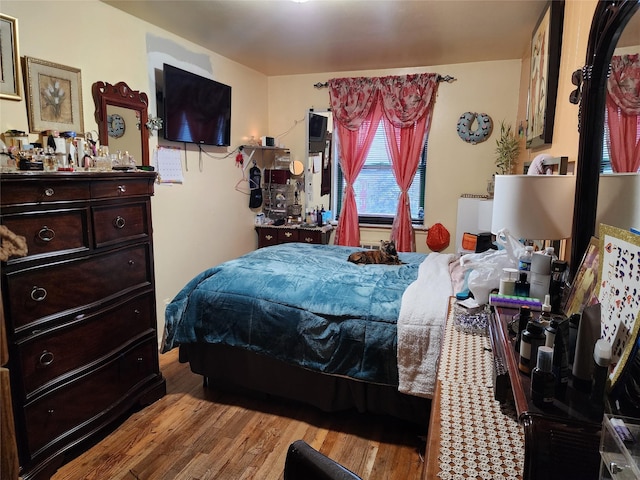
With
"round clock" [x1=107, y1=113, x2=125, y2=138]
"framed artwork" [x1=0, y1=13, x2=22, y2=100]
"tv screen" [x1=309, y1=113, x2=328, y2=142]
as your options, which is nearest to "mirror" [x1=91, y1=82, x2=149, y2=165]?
"round clock" [x1=107, y1=113, x2=125, y2=138]

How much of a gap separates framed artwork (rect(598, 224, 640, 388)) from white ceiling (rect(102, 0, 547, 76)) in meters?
2.27

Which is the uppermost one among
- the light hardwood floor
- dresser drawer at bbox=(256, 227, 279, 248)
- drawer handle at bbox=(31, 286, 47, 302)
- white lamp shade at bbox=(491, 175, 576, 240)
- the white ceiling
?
the white ceiling

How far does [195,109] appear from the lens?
11.4ft

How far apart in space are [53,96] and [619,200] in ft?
9.32

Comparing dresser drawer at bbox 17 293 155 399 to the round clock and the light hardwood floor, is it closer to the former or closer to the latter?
the light hardwood floor

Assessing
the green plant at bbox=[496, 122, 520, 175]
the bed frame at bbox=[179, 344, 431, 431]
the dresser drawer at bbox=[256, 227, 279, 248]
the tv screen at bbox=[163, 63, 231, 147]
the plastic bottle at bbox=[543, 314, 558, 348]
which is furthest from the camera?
the dresser drawer at bbox=[256, 227, 279, 248]

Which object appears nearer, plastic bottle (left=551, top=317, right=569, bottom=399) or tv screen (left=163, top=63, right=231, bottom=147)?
plastic bottle (left=551, top=317, right=569, bottom=399)

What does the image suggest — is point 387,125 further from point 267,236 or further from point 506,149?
point 267,236

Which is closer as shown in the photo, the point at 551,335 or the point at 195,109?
the point at 551,335

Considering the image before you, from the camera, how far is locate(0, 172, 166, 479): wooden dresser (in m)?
1.71

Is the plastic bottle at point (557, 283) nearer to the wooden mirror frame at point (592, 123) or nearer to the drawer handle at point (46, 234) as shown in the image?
the wooden mirror frame at point (592, 123)

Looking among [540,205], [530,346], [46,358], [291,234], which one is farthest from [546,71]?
[46,358]

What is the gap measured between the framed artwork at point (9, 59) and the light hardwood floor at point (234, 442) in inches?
75.4

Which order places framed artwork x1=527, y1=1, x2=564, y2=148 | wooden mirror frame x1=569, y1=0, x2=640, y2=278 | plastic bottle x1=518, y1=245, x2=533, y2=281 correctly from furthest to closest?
framed artwork x1=527, y1=1, x2=564, y2=148 → plastic bottle x1=518, y1=245, x2=533, y2=281 → wooden mirror frame x1=569, y1=0, x2=640, y2=278
